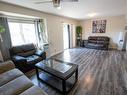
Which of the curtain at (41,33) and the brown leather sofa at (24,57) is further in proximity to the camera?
the curtain at (41,33)

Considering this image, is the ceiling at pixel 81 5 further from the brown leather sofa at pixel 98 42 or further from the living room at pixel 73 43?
the brown leather sofa at pixel 98 42

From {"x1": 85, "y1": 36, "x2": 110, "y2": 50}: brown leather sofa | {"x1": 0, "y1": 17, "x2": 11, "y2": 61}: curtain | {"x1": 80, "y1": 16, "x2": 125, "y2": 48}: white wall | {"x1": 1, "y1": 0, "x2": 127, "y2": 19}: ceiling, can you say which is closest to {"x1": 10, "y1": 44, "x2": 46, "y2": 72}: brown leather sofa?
{"x1": 0, "y1": 17, "x2": 11, "y2": 61}: curtain

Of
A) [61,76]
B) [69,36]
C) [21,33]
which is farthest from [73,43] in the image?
[61,76]

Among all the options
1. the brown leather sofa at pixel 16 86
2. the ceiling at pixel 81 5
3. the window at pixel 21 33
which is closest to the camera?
the brown leather sofa at pixel 16 86

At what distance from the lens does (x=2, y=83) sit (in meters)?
1.57

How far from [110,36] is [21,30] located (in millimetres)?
6100

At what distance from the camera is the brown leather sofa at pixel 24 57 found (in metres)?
Answer: 2.70

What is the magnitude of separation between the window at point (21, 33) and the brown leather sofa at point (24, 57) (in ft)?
1.74

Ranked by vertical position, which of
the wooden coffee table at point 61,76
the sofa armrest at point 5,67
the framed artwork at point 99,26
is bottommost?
the wooden coffee table at point 61,76

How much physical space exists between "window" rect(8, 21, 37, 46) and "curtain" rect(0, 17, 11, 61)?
0.98 ft

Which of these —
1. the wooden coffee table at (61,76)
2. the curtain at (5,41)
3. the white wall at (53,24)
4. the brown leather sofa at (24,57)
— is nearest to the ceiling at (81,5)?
the white wall at (53,24)

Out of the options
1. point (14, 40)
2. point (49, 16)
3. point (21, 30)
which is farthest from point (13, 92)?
point (49, 16)

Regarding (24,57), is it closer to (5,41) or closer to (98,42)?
(5,41)

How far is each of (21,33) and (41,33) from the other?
0.94 meters
